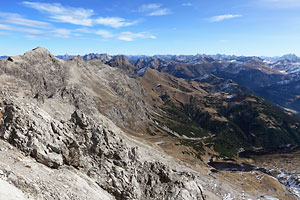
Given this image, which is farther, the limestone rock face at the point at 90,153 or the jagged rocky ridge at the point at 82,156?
the limestone rock face at the point at 90,153

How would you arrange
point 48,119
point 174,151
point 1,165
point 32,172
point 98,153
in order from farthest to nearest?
point 174,151 → point 98,153 → point 48,119 → point 32,172 → point 1,165

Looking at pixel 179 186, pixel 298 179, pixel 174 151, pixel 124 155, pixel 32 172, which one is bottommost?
pixel 298 179

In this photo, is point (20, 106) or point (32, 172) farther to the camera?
point (20, 106)

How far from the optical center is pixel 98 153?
48.0 metres

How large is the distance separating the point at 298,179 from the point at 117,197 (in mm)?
180674

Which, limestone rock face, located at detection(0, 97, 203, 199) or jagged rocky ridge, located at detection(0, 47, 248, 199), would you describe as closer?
jagged rocky ridge, located at detection(0, 47, 248, 199)

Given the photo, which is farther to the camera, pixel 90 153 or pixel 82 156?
pixel 90 153

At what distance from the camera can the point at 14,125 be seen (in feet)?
114

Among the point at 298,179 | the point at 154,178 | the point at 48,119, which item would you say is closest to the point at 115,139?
the point at 154,178

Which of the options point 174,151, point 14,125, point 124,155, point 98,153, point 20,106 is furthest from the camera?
point 174,151

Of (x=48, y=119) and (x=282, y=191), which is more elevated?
(x=48, y=119)

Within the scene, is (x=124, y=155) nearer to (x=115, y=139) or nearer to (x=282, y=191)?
(x=115, y=139)

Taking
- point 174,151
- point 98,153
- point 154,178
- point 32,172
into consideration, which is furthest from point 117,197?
point 174,151

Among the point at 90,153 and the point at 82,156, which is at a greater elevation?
the point at 82,156
